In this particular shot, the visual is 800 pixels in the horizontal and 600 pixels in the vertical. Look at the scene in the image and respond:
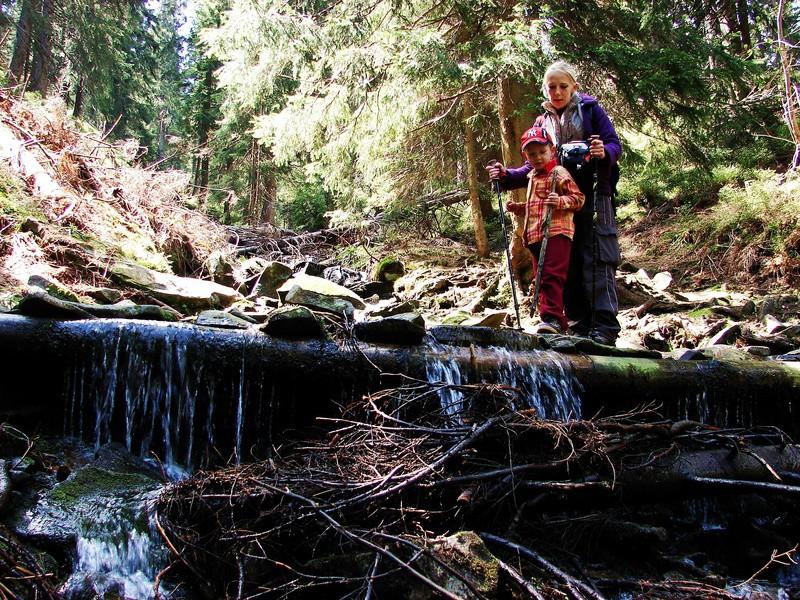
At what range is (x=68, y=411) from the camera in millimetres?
3885

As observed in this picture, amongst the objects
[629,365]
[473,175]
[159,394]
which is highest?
[473,175]

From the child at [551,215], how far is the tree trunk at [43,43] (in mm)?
14364

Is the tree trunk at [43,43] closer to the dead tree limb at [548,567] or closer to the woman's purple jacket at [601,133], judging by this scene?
the woman's purple jacket at [601,133]

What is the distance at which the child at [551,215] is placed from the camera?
5.23 m

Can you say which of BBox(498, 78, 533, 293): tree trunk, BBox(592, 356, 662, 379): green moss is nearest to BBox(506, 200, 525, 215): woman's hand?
BBox(592, 356, 662, 379): green moss

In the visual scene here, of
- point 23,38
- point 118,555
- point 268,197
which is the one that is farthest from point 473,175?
point 23,38

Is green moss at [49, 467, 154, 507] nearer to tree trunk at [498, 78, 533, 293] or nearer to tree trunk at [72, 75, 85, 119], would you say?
tree trunk at [498, 78, 533, 293]

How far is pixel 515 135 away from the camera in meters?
9.02

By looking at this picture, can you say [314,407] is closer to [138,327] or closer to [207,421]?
[207,421]

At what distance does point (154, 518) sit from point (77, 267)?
485cm

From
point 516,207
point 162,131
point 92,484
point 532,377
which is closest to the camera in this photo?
point 92,484

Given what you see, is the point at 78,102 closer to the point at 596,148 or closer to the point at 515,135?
the point at 515,135

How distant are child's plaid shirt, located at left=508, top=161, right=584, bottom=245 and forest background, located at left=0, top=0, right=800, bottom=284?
93.9 inches

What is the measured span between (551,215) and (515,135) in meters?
4.23
